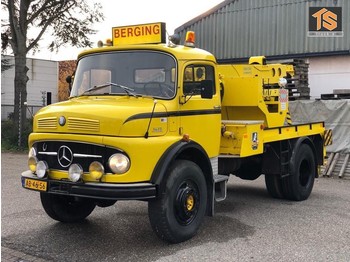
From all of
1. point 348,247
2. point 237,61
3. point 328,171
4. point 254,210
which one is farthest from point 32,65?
point 348,247

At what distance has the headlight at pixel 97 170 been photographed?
5.00m

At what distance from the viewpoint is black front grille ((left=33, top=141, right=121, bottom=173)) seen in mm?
5070

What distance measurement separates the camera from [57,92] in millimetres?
35469

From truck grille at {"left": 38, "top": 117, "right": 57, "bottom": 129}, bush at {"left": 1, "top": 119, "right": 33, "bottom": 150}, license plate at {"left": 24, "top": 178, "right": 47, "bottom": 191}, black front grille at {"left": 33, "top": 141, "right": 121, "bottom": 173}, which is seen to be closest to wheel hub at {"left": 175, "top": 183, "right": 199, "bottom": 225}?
black front grille at {"left": 33, "top": 141, "right": 121, "bottom": 173}

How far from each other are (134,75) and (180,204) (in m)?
1.79

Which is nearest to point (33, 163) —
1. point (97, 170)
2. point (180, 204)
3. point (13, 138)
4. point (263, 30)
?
point (97, 170)

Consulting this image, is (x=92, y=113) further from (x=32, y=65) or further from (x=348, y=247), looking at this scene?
(x=32, y=65)

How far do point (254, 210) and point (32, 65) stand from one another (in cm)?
2955

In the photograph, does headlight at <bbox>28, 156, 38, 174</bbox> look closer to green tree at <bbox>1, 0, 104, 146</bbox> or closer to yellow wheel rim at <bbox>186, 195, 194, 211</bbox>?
yellow wheel rim at <bbox>186, 195, 194, 211</bbox>

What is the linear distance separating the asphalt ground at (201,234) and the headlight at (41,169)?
2.99ft

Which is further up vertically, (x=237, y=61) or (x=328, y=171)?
(x=237, y=61)

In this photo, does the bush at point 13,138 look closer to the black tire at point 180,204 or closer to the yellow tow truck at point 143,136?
the yellow tow truck at point 143,136

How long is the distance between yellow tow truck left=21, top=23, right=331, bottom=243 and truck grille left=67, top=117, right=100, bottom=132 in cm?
1

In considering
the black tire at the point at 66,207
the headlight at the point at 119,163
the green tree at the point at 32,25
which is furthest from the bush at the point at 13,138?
the headlight at the point at 119,163
